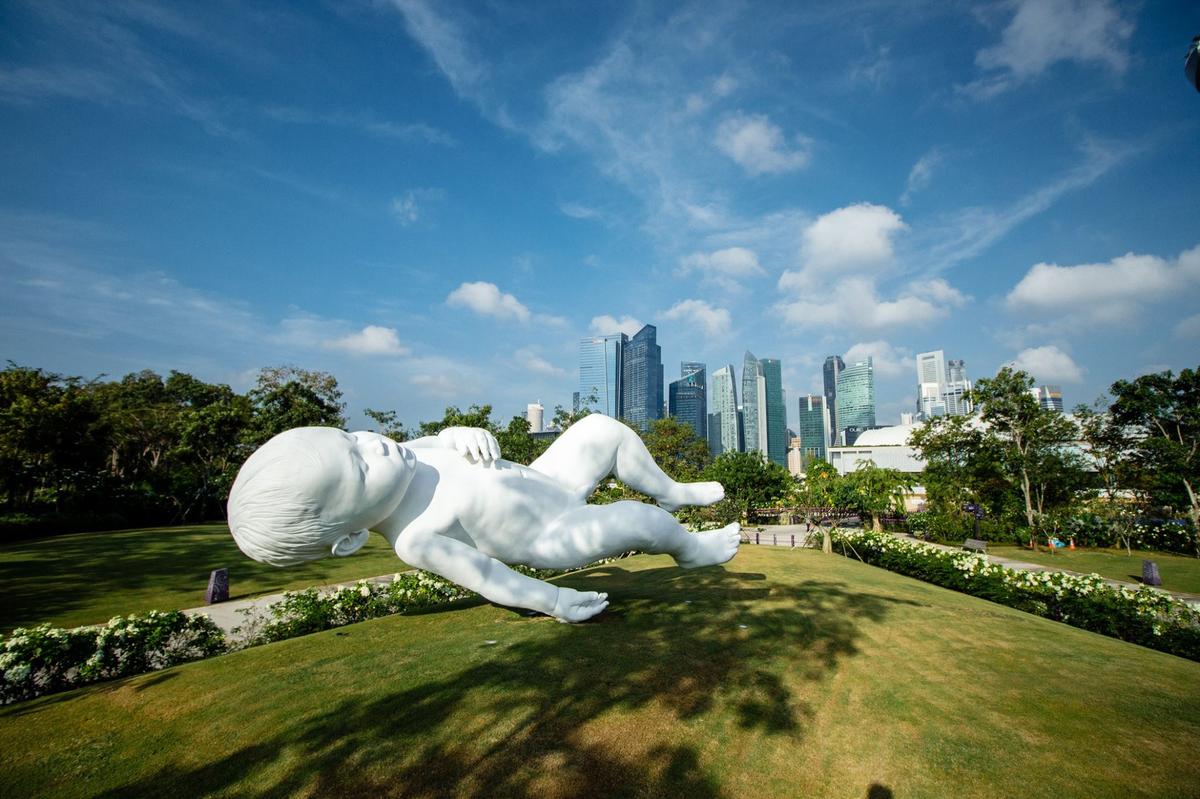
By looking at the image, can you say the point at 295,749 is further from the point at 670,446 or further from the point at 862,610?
the point at 670,446

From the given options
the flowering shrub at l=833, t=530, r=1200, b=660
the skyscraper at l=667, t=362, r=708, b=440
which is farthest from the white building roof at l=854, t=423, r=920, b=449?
the skyscraper at l=667, t=362, r=708, b=440

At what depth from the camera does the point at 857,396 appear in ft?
589

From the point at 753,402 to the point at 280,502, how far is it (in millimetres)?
177266

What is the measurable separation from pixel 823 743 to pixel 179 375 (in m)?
46.2

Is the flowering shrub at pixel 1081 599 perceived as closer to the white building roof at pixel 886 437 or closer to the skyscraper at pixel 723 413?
the white building roof at pixel 886 437

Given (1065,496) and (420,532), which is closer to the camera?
(420,532)

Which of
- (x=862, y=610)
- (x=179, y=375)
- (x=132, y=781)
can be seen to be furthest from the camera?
(x=179, y=375)

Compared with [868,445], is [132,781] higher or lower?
lower

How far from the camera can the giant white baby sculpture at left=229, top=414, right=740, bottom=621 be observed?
10.2ft

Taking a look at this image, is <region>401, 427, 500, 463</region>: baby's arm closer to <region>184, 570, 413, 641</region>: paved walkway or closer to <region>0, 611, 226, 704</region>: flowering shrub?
<region>0, 611, 226, 704</region>: flowering shrub

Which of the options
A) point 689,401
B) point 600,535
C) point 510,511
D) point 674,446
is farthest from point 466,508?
point 689,401

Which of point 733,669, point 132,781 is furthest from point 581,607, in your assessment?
point 132,781

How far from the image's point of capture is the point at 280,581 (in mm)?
11922

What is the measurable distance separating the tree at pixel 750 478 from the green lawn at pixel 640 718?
785 inches
